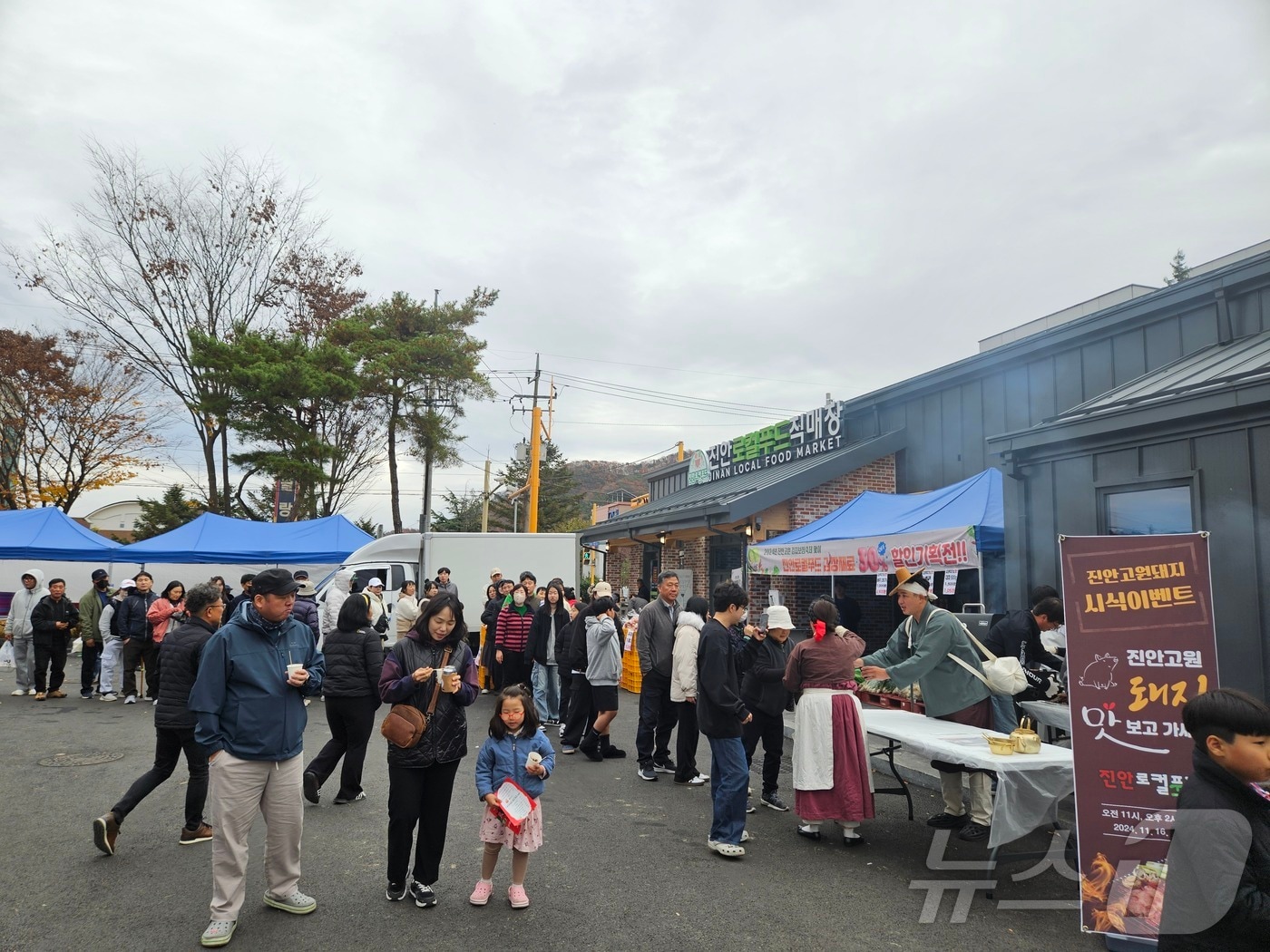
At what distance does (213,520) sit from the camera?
1828cm

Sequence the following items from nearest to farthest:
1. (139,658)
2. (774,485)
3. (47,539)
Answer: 1. (139,658)
2. (774,485)
3. (47,539)

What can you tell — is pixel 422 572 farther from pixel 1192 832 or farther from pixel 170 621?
pixel 1192 832

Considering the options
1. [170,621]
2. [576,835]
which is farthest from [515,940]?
[170,621]

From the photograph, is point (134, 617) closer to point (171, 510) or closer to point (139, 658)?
point (139, 658)

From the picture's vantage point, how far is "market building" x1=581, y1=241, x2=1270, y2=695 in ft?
22.1

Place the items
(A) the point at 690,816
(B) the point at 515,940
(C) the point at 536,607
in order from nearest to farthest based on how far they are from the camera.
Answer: (B) the point at 515,940, (A) the point at 690,816, (C) the point at 536,607

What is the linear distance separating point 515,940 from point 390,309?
2634 centimetres

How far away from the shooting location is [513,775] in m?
4.61

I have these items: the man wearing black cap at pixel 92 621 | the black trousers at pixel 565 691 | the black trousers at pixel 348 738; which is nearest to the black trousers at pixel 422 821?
the black trousers at pixel 348 738

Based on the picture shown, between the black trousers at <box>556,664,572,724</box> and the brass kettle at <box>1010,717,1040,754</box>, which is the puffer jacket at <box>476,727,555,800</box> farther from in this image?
the black trousers at <box>556,664,572,724</box>

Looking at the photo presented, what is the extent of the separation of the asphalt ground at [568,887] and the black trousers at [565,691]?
2.01 meters

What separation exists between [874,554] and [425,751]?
8.14m

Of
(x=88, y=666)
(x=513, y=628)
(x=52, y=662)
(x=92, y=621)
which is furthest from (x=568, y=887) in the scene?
(x=52, y=662)

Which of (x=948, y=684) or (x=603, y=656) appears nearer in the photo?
(x=948, y=684)
